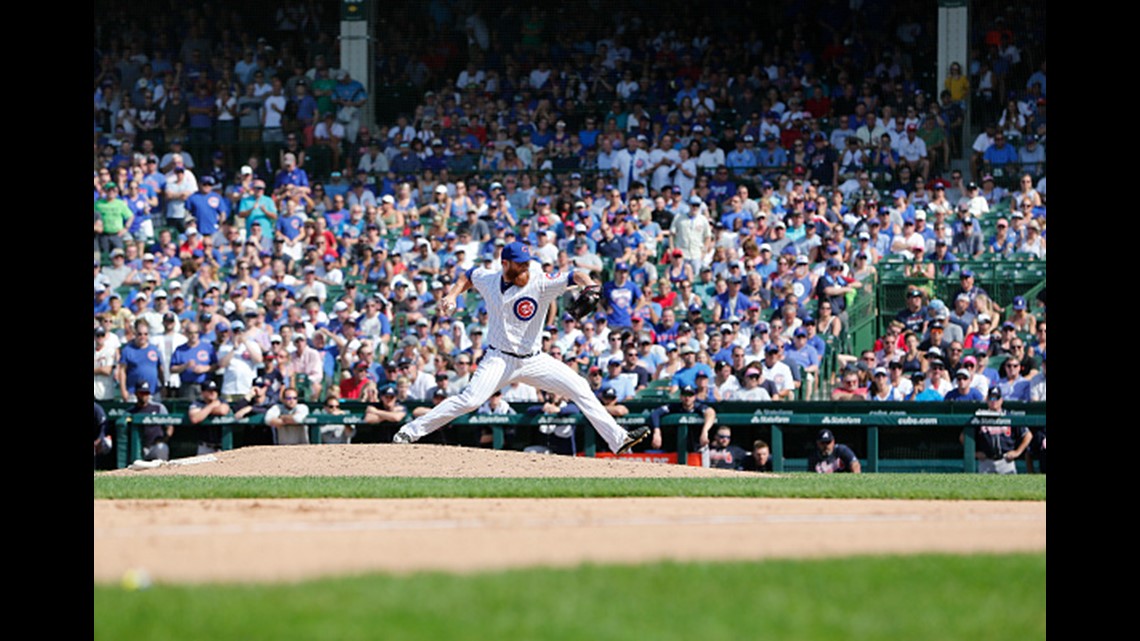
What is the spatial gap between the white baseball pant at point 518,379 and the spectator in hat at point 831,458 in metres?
3.26

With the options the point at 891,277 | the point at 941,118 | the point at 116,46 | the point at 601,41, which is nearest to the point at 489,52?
the point at 601,41

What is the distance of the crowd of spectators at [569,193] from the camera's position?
59.8 feet

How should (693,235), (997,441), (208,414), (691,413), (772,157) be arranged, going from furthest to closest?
(772,157)
(693,235)
(208,414)
(691,413)
(997,441)

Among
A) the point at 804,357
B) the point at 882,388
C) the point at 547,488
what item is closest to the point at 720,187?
the point at 804,357

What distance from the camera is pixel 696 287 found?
65.6 feet

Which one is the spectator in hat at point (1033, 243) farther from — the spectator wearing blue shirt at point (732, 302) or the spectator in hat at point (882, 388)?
the spectator in hat at point (882, 388)

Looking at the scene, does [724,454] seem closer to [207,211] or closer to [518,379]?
[518,379]

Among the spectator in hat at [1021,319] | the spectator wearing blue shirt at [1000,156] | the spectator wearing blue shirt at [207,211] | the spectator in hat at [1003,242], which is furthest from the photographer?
the spectator wearing blue shirt at [207,211]

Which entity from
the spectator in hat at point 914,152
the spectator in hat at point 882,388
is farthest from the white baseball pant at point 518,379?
the spectator in hat at point 914,152

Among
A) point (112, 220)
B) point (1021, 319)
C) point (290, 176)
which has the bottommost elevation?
point (1021, 319)

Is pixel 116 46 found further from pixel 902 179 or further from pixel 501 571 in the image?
pixel 501 571

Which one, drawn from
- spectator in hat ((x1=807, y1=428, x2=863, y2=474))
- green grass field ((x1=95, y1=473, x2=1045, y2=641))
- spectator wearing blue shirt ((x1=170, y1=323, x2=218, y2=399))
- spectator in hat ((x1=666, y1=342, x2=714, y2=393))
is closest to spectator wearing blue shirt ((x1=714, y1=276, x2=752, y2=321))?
spectator in hat ((x1=666, y1=342, x2=714, y2=393))

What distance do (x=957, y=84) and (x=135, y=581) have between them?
765 inches

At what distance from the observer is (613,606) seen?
21.1ft
